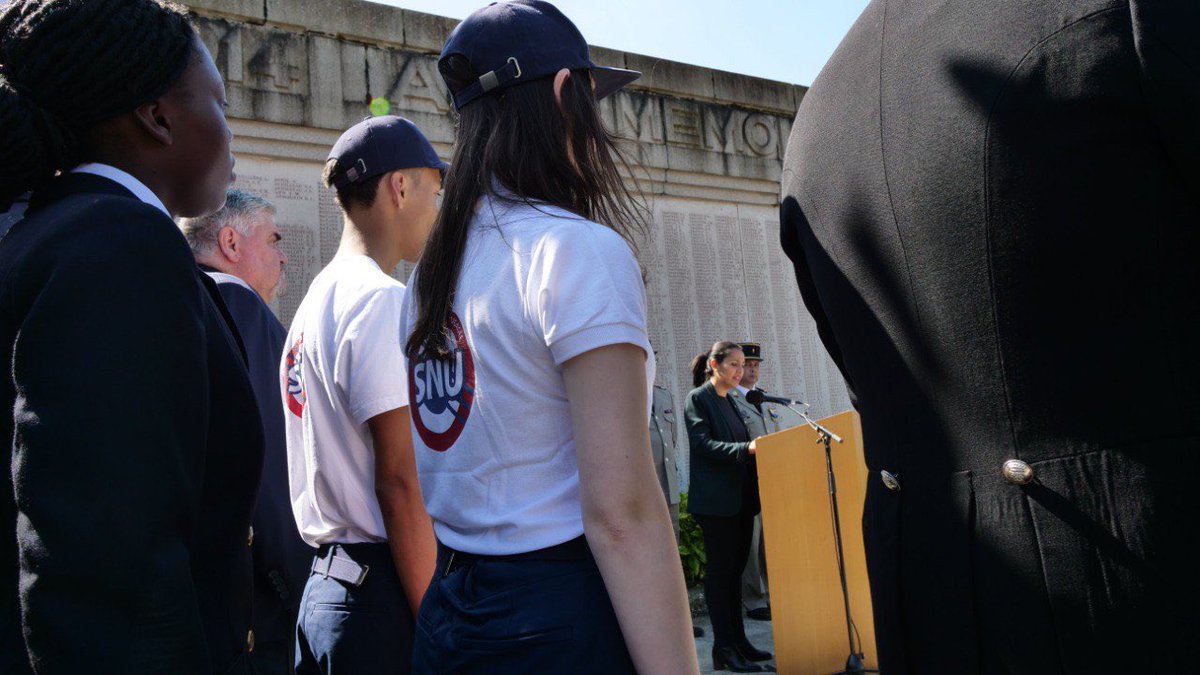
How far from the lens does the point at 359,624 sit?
189 centimetres

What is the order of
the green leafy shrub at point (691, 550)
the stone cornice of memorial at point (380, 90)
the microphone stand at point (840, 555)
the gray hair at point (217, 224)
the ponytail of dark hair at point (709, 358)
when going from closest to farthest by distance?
the gray hair at point (217, 224) < the microphone stand at point (840, 555) < the stone cornice of memorial at point (380, 90) < the ponytail of dark hair at point (709, 358) < the green leafy shrub at point (691, 550)

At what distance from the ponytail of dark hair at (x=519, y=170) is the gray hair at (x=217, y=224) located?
1.77 m

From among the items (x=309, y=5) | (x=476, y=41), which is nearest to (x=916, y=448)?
(x=476, y=41)

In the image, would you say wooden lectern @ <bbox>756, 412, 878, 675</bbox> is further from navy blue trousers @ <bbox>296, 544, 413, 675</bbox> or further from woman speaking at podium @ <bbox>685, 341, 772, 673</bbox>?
navy blue trousers @ <bbox>296, 544, 413, 675</bbox>

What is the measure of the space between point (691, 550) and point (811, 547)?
2.21 meters

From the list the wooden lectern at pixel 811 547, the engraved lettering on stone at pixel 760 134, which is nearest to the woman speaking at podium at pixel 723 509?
the wooden lectern at pixel 811 547

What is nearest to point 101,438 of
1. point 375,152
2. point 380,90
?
point 375,152

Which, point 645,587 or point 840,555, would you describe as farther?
point 840,555

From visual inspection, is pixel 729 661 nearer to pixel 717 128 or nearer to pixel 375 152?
pixel 375 152

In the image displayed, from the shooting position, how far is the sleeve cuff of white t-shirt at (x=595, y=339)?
1.14 m

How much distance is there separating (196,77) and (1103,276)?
117 centimetres

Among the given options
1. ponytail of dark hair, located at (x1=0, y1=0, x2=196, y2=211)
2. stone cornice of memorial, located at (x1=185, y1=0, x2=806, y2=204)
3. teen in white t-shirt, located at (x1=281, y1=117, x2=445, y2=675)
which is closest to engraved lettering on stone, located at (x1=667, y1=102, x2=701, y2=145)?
stone cornice of memorial, located at (x1=185, y1=0, x2=806, y2=204)

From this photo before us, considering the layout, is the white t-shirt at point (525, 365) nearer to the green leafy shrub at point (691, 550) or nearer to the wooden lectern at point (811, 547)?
the wooden lectern at point (811, 547)

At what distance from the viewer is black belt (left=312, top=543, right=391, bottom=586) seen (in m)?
1.94
